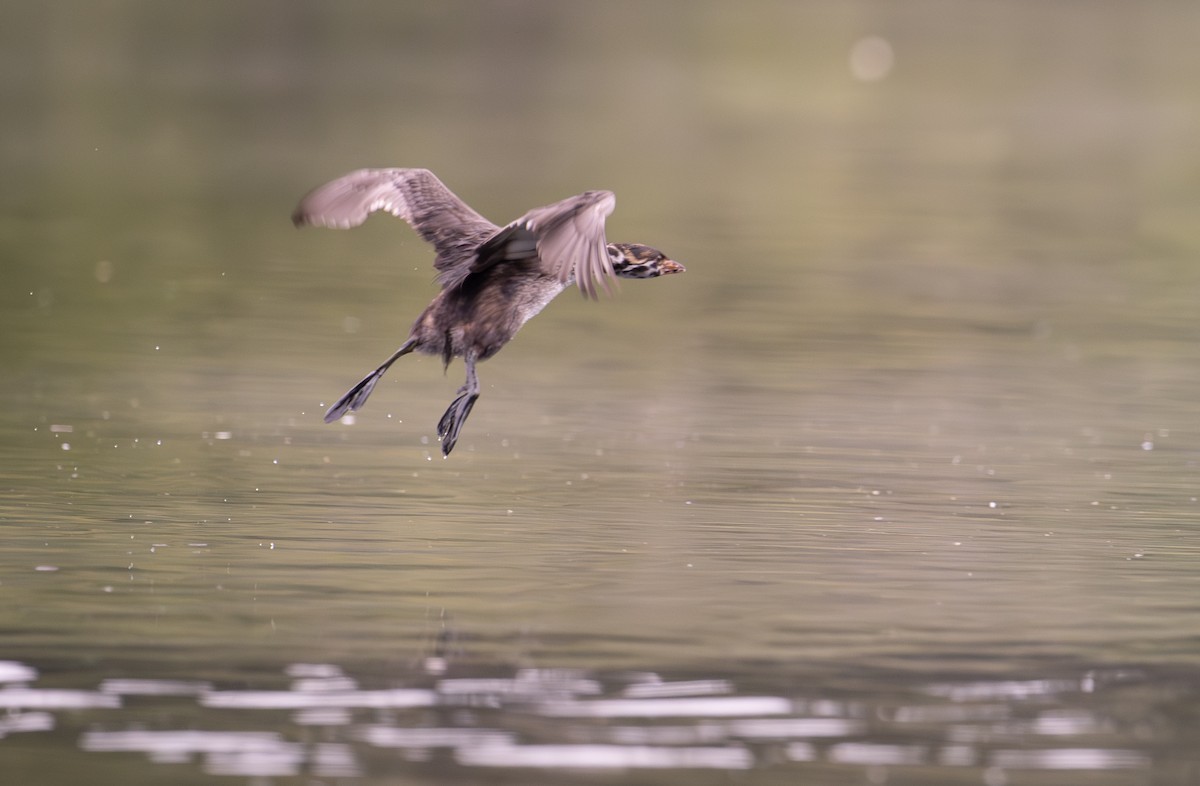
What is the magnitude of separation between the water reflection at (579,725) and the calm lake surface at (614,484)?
0.02m

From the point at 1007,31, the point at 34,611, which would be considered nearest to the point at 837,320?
the point at 34,611

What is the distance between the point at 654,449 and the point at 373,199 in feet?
7.41

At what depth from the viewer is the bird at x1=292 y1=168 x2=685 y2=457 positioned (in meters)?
10.8

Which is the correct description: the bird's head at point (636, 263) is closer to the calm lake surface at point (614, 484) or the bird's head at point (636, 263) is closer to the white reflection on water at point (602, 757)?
the calm lake surface at point (614, 484)

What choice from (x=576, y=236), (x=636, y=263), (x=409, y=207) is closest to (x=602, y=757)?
(x=576, y=236)

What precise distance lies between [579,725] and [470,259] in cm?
445

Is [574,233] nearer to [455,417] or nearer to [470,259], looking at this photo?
[470,259]

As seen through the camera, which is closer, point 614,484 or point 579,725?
point 579,725

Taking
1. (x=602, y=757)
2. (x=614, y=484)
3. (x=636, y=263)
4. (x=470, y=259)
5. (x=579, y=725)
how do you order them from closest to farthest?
(x=602, y=757) → (x=579, y=725) → (x=470, y=259) → (x=636, y=263) → (x=614, y=484)

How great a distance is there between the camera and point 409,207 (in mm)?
12727

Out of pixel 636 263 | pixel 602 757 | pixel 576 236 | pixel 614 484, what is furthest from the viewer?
pixel 614 484

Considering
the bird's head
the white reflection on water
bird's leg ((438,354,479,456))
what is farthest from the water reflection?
the bird's head

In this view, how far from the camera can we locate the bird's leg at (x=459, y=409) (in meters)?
12.0

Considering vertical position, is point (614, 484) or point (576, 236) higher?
point (576, 236)
